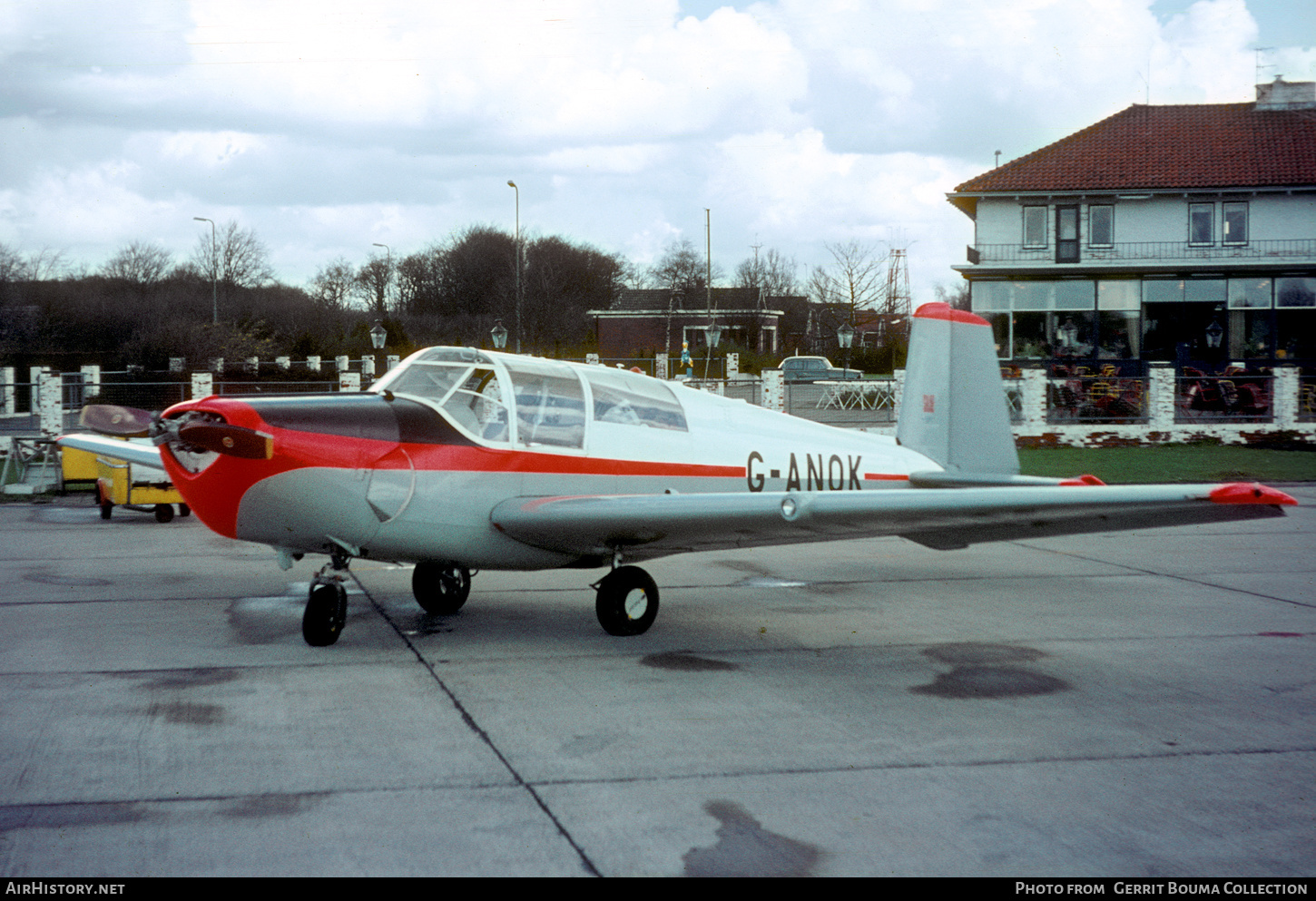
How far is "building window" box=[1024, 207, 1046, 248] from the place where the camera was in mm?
39094

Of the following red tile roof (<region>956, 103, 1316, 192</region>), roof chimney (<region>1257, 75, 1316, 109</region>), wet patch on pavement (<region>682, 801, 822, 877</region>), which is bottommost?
wet patch on pavement (<region>682, 801, 822, 877</region>)

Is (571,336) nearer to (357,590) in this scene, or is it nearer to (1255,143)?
(1255,143)

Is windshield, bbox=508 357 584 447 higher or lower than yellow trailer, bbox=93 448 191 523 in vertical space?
higher

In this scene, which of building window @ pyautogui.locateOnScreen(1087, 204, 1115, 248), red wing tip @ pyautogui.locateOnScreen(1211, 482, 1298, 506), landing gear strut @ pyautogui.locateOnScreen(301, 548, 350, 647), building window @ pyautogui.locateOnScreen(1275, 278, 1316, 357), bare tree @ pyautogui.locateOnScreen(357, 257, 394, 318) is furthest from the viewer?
bare tree @ pyautogui.locateOnScreen(357, 257, 394, 318)

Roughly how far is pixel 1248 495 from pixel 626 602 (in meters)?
3.72

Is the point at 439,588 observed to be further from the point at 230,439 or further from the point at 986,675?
the point at 986,675

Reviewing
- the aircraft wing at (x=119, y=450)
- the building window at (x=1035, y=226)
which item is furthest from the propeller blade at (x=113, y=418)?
the building window at (x=1035, y=226)

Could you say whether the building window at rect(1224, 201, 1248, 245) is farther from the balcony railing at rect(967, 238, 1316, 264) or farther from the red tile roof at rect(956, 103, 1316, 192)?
the red tile roof at rect(956, 103, 1316, 192)

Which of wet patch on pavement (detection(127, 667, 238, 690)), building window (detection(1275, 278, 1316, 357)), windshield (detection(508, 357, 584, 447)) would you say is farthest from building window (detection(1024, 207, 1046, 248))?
wet patch on pavement (detection(127, 667, 238, 690))

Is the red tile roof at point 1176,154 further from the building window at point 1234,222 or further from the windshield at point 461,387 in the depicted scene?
the windshield at point 461,387

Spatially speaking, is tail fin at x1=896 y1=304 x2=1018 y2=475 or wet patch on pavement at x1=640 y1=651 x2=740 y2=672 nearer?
wet patch on pavement at x1=640 y1=651 x2=740 y2=672

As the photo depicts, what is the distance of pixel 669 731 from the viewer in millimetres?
5262

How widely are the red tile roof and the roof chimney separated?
390 mm

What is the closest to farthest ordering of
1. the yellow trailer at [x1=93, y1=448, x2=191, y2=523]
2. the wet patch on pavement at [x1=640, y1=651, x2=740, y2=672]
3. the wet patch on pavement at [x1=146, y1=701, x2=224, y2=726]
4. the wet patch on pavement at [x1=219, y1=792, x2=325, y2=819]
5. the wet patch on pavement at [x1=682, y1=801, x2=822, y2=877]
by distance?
the wet patch on pavement at [x1=682, y1=801, x2=822, y2=877] < the wet patch on pavement at [x1=219, y1=792, x2=325, y2=819] < the wet patch on pavement at [x1=146, y1=701, x2=224, y2=726] < the wet patch on pavement at [x1=640, y1=651, x2=740, y2=672] < the yellow trailer at [x1=93, y1=448, x2=191, y2=523]
